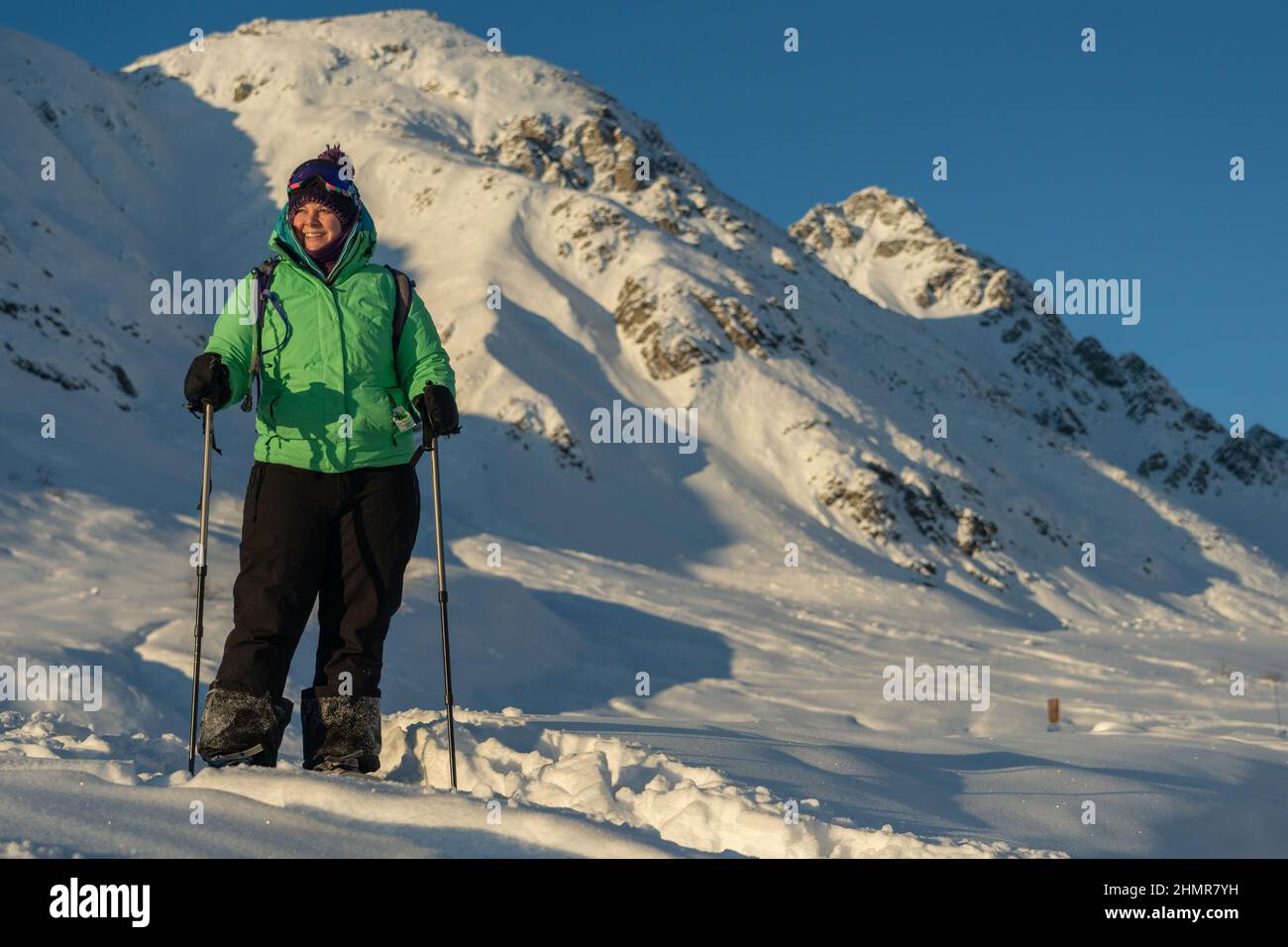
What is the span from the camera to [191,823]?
124 inches

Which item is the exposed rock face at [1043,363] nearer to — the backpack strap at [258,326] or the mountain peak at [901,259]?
the mountain peak at [901,259]

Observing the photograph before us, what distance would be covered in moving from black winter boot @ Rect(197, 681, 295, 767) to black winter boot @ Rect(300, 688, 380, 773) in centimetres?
19

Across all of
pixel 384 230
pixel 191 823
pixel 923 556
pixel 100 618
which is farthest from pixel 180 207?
pixel 191 823

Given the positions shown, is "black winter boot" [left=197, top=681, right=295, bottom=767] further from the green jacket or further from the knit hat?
→ the knit hat

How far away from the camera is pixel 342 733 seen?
4.72 meters

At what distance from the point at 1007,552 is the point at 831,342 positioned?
40.7 feet

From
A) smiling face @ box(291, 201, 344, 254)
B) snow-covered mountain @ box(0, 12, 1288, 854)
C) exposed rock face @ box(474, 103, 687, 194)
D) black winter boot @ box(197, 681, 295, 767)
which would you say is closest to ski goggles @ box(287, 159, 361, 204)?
smiling face @ box(291, 201, 344, 254)

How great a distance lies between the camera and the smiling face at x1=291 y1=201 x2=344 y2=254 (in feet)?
16.0

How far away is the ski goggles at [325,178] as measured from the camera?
16.2ft

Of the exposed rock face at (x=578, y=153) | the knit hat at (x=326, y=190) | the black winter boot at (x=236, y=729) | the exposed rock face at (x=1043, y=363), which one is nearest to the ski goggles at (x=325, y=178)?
the knit hat at (x=326, y=190)

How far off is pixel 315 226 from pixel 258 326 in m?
0.50

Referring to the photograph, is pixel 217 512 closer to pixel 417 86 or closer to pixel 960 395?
pixel 960 395

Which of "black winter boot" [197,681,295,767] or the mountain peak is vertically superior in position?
the mountain peak
